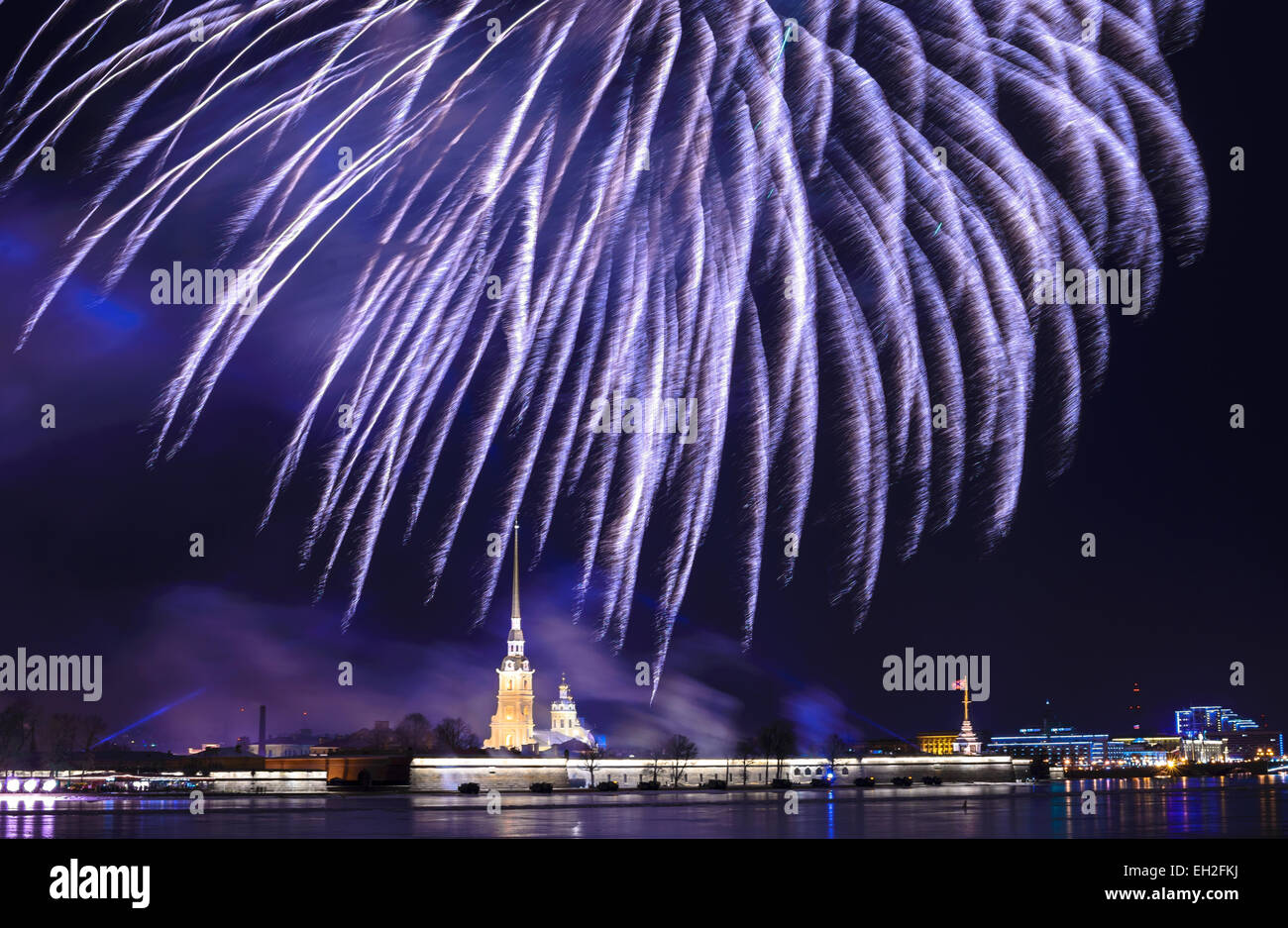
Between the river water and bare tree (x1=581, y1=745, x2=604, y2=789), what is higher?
the river water

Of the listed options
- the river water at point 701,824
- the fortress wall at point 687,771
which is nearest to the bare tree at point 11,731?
the fortress wall at point 687,771

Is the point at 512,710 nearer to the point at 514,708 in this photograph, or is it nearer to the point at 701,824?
the point at 514,708

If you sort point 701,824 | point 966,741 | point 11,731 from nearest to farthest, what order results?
point 701,824 < point 11,731 < point 966,741

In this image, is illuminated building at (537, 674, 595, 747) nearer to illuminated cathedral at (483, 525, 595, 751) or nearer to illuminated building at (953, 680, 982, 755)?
illuminated cathedral at (483, 525, 595, 751)

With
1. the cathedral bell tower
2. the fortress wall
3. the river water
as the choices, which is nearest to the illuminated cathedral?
the cathedral bell tower

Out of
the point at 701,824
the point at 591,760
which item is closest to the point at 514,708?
the point at 591,760

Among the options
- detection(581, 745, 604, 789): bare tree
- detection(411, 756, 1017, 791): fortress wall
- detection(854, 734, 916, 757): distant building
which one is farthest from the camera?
detection(854, 734, 916, 757): distant building

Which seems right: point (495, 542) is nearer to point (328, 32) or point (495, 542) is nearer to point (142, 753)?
point (328, 32)

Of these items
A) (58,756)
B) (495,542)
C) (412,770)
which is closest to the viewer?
(495,542)

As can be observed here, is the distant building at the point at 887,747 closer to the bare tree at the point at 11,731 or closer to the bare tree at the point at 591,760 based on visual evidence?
the bare tree at the point at 591,760
